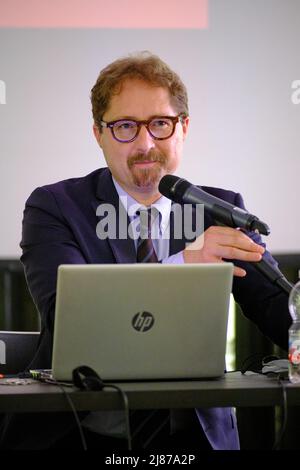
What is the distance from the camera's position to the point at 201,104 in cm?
314

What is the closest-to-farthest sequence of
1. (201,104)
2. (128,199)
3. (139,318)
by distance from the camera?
(139,318) < (128,199) < (201,104)

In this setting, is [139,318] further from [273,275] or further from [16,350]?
[16,350]

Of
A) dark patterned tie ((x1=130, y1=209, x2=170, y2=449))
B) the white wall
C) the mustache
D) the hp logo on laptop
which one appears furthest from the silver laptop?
the white wall

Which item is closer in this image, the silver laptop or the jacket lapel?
the silver laptop

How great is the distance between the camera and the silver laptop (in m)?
1.66

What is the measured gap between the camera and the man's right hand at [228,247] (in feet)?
6.21

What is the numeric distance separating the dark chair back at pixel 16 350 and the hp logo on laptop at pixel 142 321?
653 mm

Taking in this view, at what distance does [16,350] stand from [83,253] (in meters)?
0.30

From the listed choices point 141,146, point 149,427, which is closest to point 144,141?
point 141,146

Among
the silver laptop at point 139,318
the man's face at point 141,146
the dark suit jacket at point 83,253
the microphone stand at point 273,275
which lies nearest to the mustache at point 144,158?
the man's face at point 141,146

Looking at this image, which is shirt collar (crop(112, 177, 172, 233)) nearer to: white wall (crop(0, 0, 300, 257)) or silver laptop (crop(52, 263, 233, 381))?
white wall (crop(0, 0, 300, 257))

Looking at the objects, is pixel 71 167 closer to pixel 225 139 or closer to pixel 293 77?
pixel 225 139

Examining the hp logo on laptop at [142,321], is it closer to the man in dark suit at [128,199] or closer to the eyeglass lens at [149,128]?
the man in dark suit at [128,199]

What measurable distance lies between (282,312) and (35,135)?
1287 mm
